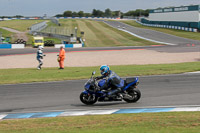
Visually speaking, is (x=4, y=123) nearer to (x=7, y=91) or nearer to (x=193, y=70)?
(x=7, y=91)

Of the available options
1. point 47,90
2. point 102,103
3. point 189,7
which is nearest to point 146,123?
point 102,103

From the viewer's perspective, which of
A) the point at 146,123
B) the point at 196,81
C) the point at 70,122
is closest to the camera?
the point at 146,123

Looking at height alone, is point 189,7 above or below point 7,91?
above

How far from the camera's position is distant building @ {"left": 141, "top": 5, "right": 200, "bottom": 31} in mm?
80812

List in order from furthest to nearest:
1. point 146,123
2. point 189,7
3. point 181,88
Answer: point 189,7, point 181,88, point 146,123

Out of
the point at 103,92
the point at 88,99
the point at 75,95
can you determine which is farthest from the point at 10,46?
the point at 103,92

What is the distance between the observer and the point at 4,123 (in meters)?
10.1

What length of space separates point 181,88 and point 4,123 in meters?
9.14

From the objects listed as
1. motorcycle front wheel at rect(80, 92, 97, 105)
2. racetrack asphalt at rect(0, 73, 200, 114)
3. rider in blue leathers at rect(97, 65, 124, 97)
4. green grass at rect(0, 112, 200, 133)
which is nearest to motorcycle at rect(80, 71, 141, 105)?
motorcycle front wheel at rect(80, 92, 97, 105)

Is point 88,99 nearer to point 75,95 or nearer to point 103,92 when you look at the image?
point 103,92

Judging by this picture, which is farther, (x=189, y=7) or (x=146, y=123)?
(x=189, y=7)

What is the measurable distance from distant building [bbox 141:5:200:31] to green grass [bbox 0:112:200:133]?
7262 cm

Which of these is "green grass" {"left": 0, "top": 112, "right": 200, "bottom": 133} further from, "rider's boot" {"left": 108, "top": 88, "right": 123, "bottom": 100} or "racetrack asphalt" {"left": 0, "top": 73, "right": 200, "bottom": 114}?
"racetrack asphalt" {"left": 0, "top": 73, "right": 200, "bottom": 114}

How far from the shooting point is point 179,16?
91812 mm
